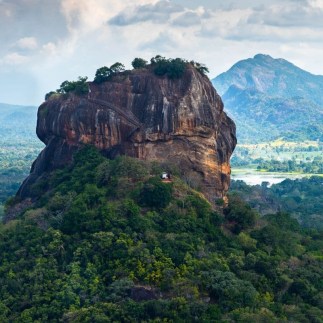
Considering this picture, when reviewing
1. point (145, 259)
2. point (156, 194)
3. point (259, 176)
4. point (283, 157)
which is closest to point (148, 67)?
point (156, 194)

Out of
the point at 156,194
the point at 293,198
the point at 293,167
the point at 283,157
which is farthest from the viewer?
the point at 283,157

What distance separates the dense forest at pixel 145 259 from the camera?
27.8 meters

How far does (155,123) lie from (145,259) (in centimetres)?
1246

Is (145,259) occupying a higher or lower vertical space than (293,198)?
higher

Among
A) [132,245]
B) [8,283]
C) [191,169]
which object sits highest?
[191,169]

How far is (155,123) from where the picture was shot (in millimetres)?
40000

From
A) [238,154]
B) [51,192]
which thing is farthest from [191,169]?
[238,154]

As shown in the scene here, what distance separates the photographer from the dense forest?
2781 centimetres

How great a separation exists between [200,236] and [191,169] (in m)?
7.11

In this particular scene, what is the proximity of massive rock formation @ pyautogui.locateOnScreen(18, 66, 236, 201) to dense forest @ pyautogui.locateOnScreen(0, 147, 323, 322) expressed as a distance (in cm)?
207

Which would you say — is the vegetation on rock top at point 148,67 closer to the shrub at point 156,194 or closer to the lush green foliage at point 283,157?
the shrub at point 156,194

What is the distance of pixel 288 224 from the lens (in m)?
44.7

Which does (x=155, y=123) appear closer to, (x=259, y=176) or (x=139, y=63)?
(x=139, y=63)

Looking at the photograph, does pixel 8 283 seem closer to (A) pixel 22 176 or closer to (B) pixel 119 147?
(B) pixel 119 147
